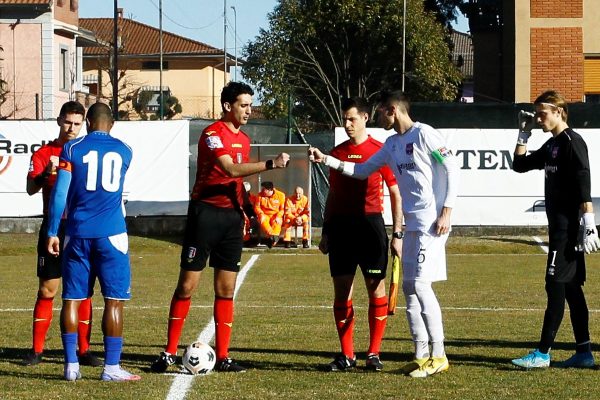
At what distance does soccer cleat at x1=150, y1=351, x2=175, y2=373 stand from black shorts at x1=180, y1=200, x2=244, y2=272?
0.67 meters

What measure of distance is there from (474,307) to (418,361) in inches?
207

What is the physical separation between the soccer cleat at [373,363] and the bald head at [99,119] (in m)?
2.62

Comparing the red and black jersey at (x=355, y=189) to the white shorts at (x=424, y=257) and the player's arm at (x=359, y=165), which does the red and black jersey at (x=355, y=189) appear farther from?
the white shorts at (x=424, y=257)

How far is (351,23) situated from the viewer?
5006cm

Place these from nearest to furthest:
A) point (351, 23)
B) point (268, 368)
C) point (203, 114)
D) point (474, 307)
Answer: point (268, 368), point (474, 307), point (351, 23), point (203, 114)

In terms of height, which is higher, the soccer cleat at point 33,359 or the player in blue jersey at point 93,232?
the player in blue jersey at point 93,232

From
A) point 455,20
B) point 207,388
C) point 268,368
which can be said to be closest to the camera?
point 207,388

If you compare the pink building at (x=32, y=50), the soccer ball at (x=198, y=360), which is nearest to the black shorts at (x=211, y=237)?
the soccer ball at (x=198, y=360)

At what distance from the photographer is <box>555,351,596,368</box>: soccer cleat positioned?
9273mm

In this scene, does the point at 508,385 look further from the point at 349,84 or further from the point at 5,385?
the point at 349,84

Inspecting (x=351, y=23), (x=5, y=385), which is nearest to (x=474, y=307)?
(x=5, y=385)

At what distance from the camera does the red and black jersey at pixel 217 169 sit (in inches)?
359

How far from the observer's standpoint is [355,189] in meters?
9.49

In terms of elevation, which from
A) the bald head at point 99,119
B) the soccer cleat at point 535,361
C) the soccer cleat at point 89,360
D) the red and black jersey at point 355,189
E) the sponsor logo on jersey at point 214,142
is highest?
the bald head at point 99,119
